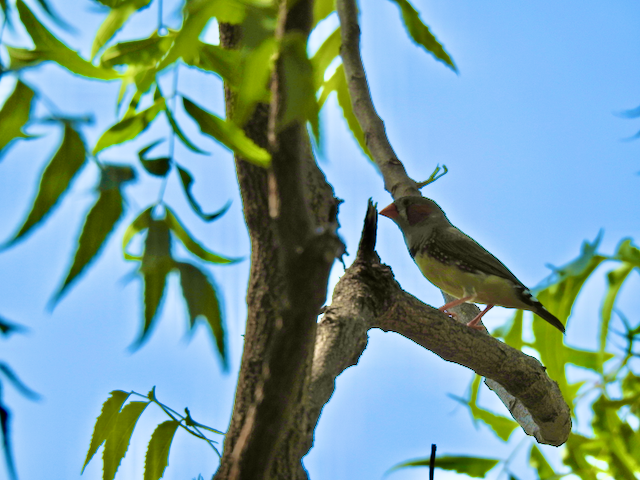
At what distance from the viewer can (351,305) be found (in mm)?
1006

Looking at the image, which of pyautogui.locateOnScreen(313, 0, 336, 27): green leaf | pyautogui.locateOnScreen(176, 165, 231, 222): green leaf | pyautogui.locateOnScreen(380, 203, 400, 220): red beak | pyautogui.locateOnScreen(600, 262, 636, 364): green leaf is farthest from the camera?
pyautogui.locateOnScreen(380, 203, 400, 220): red beak

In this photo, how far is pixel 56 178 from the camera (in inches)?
18.4

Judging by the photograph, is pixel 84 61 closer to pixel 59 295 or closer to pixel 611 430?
pixel 59 295

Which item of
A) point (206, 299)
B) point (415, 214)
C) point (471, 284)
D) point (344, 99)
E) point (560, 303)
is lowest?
point (206, 299)

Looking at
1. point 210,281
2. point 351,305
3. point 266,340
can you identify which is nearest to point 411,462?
point 351,305

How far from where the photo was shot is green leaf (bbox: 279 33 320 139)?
1.21ft

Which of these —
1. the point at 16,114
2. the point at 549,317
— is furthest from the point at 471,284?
the point at 16,114

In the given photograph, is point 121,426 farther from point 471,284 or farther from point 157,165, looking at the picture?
point 471,284

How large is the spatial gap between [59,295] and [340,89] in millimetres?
1307

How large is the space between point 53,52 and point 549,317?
116 centimetres

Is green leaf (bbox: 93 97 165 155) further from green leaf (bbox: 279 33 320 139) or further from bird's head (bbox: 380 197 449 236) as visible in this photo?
bird's head (bbox: 380 197 449 236)

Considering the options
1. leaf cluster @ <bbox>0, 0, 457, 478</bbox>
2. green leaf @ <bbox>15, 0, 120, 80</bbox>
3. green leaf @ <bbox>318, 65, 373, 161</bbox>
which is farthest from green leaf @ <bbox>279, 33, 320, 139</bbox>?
green leaf @ <bbox>318, 65, 373, 161</bbox>

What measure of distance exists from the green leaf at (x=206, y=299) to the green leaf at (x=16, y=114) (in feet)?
0.70

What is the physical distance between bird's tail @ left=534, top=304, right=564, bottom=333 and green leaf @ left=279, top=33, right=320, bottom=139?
1083mm
